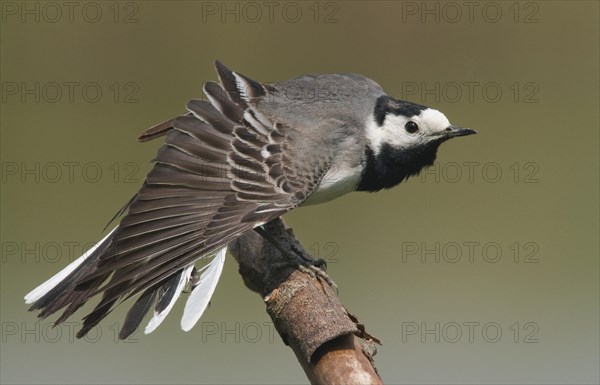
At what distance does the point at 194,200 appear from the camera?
12.8 ft

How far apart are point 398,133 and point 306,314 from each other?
1.15 m

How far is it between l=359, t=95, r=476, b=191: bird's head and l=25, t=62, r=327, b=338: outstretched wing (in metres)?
0.36

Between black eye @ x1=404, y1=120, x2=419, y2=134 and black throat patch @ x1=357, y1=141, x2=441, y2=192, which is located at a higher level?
black eye @ x1=404, y1=120, x2=419, y2=134

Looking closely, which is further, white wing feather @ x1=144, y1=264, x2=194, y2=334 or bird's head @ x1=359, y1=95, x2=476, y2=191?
bird's head @ x1=359, y1=95, x2=476, y2=191

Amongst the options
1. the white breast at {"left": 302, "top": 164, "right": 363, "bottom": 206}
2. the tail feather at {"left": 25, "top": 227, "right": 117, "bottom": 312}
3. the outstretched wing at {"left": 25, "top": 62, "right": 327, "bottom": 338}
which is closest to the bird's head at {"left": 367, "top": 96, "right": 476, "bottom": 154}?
the white breast at {"left": 302, "top": 164, "right": 363, "bottom": 206}

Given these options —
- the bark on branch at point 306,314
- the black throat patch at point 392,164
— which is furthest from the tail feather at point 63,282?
the black throat patch at point 392,164

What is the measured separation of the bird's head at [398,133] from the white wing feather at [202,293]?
84 cm

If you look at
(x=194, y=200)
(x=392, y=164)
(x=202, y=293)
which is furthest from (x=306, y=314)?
(x=392, y=164)

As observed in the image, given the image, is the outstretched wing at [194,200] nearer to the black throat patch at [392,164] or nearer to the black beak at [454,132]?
the black throat patch at [392,164]

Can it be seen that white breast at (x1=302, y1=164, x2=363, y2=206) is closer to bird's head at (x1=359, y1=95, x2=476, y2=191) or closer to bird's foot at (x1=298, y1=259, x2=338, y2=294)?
bird's head at (x1=359, y1=95, x2=476, y2=191)

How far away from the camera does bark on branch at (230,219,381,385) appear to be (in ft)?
10.1

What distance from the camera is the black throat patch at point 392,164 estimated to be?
4281mm

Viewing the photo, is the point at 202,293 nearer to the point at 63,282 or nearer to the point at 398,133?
the point at 63,282

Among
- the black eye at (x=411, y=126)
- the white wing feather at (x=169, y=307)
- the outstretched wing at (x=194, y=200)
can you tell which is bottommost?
the white wing feather at (x=169, y=307)
